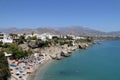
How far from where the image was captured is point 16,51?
4584cm

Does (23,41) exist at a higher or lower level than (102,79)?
higher

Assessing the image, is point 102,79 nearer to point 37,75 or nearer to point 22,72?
point 37,75

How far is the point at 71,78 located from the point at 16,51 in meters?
17.4

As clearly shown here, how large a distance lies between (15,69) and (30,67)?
10.7 ft

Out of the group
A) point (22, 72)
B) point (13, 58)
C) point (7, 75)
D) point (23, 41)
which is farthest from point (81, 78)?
point (23, 41)

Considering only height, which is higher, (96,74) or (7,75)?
(7,75)

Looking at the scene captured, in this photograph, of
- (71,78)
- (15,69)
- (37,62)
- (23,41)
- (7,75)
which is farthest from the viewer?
(23,41)

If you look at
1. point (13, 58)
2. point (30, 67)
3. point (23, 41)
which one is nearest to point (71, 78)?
point (30, 67)

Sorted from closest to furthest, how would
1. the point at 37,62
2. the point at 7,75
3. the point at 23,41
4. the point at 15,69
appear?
the point at 7,75 → the point at 15,69 → the point at 37,62 → the point at 23,41

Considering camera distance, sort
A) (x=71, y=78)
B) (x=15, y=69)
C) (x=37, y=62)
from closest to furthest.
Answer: (x=71, y=78)
(x=15, y=69)
(x=37, y=62)

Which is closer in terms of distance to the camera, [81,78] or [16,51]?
[81,78]

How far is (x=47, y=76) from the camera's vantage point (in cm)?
3344

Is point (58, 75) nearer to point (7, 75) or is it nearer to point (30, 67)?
point (30, 67)

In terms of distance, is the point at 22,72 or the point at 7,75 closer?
the point at 7,75
